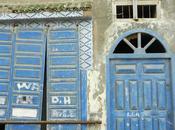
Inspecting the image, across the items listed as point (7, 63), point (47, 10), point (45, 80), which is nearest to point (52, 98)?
point (45, 80)

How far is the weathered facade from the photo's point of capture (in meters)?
9.55

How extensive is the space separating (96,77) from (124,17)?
5.01 ft

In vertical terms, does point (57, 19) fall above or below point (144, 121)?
above

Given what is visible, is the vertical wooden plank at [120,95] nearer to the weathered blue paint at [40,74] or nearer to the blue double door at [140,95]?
the blue double door at [140,95]

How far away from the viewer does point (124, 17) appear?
10203 millimetres

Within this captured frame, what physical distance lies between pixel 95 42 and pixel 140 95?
1454 millimetres

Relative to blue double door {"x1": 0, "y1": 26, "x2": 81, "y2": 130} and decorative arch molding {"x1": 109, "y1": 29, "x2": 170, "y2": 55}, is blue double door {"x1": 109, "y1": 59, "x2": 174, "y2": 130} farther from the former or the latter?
blue double door {"x1": 0, "y1": 26, "x2": 81, "y2": 130}

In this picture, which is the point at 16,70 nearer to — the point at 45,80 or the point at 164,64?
the point at 45,80

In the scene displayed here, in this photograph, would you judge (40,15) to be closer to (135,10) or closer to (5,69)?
(5,69)

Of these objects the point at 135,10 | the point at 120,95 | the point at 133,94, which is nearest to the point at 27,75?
the point at 120,95

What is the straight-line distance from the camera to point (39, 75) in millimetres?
9672

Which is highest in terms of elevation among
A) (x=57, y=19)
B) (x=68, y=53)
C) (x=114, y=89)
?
(x=57, y=19)

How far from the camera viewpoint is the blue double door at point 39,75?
952 centimetres

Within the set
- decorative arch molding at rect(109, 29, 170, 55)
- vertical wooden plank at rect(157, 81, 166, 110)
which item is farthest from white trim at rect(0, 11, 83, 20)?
vertical wooden plank at rect(157, 81, 166, 110)
